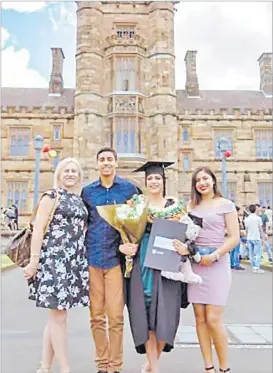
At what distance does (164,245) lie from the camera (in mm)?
3010

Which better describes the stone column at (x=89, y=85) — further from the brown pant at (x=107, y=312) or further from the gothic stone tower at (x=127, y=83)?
the brown pant at (x=107, y=312)

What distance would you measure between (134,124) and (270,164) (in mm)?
8566

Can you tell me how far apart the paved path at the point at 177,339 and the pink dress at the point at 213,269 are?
0.75 meters

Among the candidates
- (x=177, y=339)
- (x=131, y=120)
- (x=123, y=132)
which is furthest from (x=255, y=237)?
(x=131, y=120)

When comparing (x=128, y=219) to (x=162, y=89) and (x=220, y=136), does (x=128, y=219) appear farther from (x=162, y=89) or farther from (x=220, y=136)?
(x=220, y=136)

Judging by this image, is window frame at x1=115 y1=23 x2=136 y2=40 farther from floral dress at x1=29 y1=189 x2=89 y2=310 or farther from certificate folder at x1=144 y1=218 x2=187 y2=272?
certificate folder at x1=144 y1=218 x2=187 y2=272

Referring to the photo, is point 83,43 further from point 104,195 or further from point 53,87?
point 104,195

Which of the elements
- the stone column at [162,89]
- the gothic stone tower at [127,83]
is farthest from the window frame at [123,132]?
the stone column at [162,89]

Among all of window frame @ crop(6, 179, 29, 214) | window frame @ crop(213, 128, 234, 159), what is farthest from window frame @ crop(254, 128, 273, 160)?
window frame @ crop(6, 179, 29, 214)

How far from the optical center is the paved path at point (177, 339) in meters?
3.54

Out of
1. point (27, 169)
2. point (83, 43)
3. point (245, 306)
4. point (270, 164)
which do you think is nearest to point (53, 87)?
point (83, 43)

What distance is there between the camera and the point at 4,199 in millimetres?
23984

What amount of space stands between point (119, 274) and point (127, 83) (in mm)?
22534

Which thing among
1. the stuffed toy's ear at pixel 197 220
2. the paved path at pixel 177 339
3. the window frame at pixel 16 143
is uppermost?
the window frame at pixel 16 143
